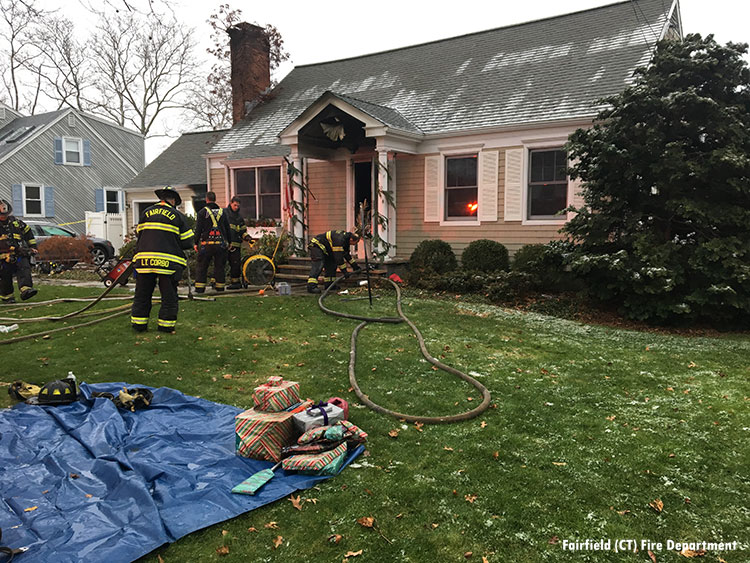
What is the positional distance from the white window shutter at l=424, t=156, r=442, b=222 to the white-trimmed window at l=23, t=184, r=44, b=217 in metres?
20.8

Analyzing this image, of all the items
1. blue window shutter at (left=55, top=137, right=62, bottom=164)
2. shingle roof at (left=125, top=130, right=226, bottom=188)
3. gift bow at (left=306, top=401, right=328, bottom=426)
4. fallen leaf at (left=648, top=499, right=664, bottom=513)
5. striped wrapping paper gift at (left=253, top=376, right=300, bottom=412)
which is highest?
blue window shutter at (left=55, top=137, right=62, bottom=164)

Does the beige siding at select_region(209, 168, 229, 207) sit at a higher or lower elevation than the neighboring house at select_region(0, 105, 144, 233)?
lower

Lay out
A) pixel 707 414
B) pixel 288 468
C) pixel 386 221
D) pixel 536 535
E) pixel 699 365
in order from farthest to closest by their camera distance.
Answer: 1. pixel 386 221
2. pixel 699 365
3. pixel 707 414
4. pixel 288 468
5. pixel 536 535

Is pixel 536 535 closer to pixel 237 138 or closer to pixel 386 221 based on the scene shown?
pixel 386 221

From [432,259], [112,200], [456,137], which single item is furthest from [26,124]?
[432,259]

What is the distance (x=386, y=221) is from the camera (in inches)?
515

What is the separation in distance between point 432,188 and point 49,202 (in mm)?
21095

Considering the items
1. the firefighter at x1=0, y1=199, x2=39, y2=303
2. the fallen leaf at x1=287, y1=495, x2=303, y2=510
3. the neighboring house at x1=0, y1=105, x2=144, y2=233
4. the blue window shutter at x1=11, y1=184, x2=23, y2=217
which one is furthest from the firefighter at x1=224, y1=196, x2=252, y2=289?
the blue window shutter at x1=11, y1=184, x2=23, y2=217

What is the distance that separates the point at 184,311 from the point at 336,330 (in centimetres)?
297

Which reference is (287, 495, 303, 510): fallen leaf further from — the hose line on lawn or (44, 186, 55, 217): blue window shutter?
(44, 186, 55, 217): blue window shutter

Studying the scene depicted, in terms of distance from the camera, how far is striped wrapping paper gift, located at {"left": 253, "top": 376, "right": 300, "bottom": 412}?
13.5 feet

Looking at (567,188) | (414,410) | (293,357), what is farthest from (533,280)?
(414,410)

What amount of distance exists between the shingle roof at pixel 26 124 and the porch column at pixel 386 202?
20.6 metres

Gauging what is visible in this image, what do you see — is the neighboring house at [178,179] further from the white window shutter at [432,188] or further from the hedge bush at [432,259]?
the hedge bush at [432,259]
